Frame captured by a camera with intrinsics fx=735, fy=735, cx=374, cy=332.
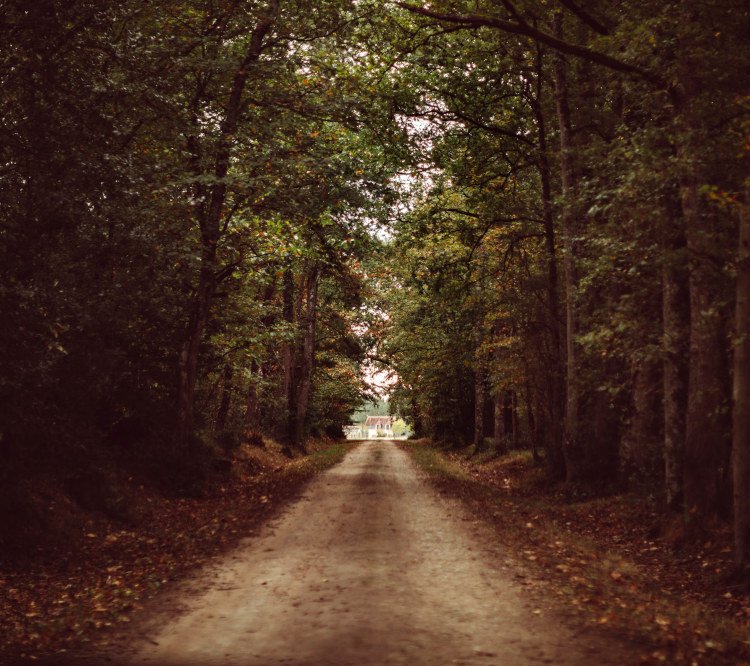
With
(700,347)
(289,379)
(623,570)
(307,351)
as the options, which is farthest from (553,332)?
(307,351)

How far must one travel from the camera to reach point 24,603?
800 centimetres

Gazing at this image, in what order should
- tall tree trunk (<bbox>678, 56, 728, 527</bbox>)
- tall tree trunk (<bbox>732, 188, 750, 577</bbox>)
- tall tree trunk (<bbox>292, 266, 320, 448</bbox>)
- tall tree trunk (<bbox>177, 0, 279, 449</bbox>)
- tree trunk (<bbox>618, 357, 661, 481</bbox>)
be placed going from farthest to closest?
tall tree trunk (<bbox>292, 266, 320, 448</bbox>) < tall tree trunk (<bbox>177, 0, 279, 449</bbox>) < tree trunk (<bbox>618, 357, 661, 481</bbox>) < tall tree trunk (<bbox>678, 56, 728, 527</bbox>) < tall tree trunk (<bbox>732, 188, 750, 577</bbox>)

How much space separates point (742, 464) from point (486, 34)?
13.0 m

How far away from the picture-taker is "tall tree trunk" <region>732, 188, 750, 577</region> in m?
8.59

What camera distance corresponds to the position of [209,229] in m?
16.7

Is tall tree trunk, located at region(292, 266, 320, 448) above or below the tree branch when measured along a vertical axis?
below

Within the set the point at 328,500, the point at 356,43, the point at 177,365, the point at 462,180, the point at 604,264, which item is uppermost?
the point at 356,43

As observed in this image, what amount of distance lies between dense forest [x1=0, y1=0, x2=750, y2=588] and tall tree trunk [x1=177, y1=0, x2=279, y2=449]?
0.07 metres

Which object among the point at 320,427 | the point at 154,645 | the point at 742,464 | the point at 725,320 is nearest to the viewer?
the point at 154,645

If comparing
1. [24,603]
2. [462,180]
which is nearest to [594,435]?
[462,180]

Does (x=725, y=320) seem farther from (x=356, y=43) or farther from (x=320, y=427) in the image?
(x=320, y=427)

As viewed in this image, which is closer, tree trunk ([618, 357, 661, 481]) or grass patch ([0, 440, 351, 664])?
grass patch ([0, 440, 351, 664])

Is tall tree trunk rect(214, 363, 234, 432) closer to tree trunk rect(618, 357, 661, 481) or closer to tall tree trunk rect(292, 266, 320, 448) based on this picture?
tall tree trunk rect(292, 266, 320, 448)

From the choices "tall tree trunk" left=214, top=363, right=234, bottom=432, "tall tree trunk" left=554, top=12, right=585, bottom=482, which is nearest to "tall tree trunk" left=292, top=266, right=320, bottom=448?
"tall tree trunk" left=214, top=363, right=234, bottom=432
